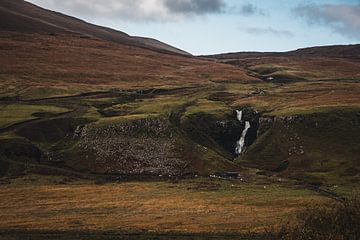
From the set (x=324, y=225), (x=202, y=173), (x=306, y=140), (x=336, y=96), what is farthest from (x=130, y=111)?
(x=324, y=225)

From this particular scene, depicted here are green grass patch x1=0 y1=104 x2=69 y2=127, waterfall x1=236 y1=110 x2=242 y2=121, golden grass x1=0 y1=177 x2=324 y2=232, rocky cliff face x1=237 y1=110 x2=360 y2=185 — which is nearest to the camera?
golden grass x1=0 y1=177 x2=324 y2=232

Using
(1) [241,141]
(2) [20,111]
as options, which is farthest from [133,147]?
(2) [20,111]

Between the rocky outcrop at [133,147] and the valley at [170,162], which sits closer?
the valley at [170,162]

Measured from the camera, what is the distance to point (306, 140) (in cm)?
13875

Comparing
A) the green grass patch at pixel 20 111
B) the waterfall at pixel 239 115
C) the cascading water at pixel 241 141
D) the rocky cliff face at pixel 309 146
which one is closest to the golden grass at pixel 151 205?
the rocky cliff face at pixel 309 146

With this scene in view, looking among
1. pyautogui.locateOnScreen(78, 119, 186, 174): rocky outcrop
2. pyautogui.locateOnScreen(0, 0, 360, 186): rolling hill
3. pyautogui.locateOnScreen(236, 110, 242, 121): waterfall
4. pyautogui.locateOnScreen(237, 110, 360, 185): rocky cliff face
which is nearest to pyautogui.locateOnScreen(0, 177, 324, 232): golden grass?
pyautogui.locateOnScreen(78, 119, 186, 174): rocky outcrop

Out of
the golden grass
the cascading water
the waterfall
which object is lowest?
the golden grass

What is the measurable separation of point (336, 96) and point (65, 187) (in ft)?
356

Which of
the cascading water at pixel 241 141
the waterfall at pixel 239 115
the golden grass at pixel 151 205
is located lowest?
the golden grass at pixel 151 205

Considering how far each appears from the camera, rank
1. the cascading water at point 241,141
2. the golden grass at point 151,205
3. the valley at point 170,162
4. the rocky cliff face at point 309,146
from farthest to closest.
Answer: the cascading water at point 241,141
the rocky cliff face at point 309,146
the valley at point 170,162
the golden grass at point 151,205

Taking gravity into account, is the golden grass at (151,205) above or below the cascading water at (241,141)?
below

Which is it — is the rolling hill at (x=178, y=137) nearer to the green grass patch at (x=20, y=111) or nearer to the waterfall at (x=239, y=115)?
the green grass patch at (x=20, y=111)

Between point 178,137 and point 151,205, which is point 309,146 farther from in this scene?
point 151,205

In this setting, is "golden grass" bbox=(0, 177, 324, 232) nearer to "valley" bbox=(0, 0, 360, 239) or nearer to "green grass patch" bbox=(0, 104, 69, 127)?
"valley" bbox=(0, 0, 360, 239)
